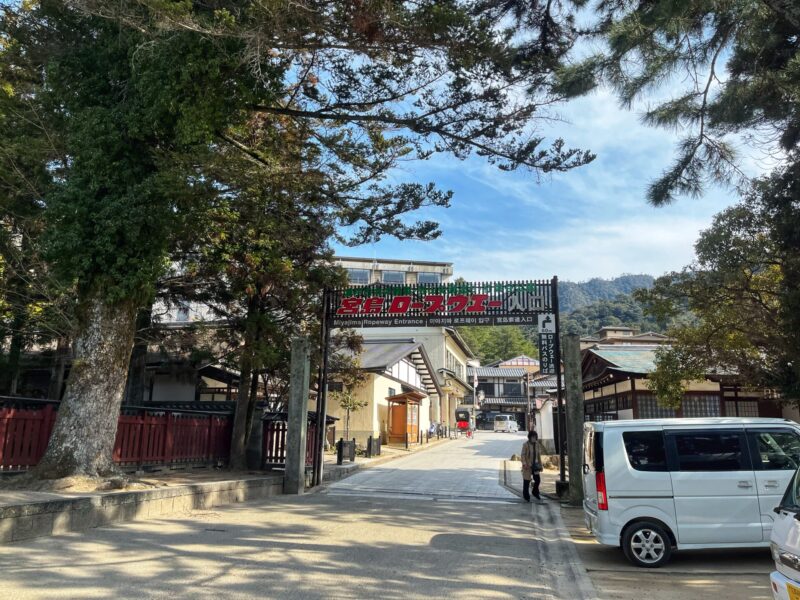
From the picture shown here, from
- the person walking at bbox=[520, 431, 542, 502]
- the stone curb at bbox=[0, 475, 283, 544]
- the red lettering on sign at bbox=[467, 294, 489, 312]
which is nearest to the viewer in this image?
→ the stone curb at bbox=[0, 475, 283, 544]

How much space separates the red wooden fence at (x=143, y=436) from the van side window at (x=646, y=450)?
28.8 ft

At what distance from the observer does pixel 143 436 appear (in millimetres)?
10969

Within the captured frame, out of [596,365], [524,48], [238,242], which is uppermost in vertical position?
[524,48]

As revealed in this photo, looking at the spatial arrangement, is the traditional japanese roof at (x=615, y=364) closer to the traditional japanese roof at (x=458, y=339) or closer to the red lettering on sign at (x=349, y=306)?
the red lettering on sign at (x=349, y=306)

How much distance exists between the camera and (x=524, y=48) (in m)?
10.0

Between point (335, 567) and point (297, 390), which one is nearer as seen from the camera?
point (335, 567)

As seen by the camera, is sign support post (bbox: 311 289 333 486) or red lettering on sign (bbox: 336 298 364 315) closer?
sign support post (bbox: 311 289 333 486)

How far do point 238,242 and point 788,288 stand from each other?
1108cm

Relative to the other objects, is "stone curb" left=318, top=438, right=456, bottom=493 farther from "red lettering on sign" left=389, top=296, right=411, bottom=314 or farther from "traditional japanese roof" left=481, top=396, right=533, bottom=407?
"traditional japanese roof" left=481, top=396, right=533, bottom=407

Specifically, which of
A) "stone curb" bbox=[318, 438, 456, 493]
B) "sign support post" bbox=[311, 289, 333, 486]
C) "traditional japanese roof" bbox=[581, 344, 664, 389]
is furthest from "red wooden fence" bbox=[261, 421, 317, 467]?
"traditional japanese roof" bbox=[581, 344, 664, 389]

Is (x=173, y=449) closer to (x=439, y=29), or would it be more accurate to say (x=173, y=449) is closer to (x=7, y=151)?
(x=7, y=151)

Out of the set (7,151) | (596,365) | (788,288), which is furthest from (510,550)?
(596,365)

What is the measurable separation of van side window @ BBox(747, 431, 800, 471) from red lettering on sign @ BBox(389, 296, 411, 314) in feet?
26.4

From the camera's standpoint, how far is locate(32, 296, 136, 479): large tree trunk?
8.59 metres
